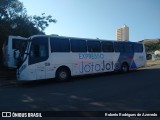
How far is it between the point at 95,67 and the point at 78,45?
7.55 feet

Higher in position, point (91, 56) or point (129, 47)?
point (129, 47)

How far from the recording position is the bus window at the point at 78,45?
18422mm

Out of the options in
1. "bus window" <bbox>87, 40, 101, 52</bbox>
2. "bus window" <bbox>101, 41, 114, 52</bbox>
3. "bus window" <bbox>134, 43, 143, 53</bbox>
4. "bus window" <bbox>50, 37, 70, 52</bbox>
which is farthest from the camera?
"bus window" <bbox>134, 43, 143, 53</bbox>

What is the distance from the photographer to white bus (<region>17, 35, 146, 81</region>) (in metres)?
15.9

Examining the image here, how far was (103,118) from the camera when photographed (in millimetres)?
7434

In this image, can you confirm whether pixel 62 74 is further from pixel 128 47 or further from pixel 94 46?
pixel 128 47

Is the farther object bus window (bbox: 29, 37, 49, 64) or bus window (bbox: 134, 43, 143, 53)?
bus window (bbox: 134, 43, 143, 53)

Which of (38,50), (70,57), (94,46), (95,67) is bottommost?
(95,67)

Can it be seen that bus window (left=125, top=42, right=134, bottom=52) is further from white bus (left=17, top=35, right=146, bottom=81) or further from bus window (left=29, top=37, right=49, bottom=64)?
bus window (left=29, top=37, right=49, bottom=64)

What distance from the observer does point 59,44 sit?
1739cm

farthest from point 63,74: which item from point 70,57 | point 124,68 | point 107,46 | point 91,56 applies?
point 124,68

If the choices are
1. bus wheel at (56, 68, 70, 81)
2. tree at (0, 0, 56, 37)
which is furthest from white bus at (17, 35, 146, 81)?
tree at (0, 0, 56, 37)

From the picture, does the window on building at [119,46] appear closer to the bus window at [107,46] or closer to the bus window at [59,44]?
the bus window at [107,46]

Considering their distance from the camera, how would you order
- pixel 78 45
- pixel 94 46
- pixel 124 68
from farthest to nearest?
pixel 124 68 < pixel 94 46 < pixel 78 45
